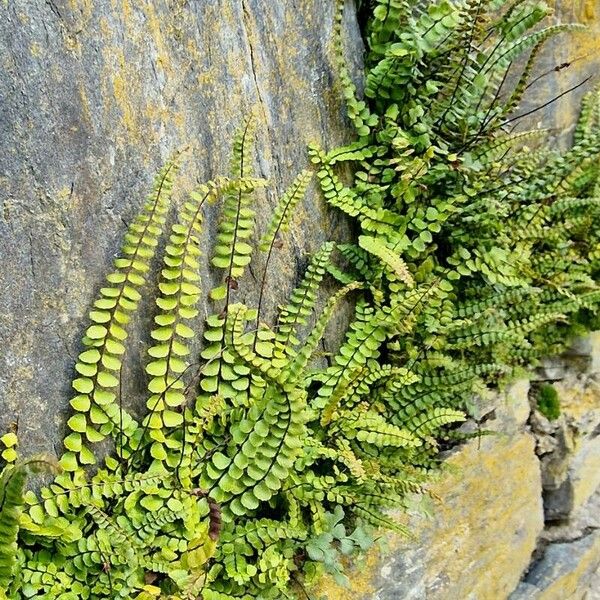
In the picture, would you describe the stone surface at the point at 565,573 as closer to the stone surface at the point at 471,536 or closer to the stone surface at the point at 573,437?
the stone surface at the point at 471,536

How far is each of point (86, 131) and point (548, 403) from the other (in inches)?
117

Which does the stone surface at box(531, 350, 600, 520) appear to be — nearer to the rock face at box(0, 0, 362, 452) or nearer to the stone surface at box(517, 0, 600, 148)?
the stone surface at box(517, 0, 600, 148)

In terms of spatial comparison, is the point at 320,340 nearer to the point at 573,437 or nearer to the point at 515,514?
the point at 515,514

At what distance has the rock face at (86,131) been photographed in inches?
83.3

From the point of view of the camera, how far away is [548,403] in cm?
389

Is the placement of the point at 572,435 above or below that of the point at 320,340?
below

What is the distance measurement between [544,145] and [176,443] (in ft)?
9.15

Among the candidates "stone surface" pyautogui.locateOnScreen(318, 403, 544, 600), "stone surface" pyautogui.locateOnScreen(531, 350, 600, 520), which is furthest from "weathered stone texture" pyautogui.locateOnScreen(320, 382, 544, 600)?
"stone surface" pyautogui.locateOnScreen(531, 350, 600, 520)

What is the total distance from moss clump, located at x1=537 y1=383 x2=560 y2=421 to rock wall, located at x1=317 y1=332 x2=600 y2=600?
0.12 ft

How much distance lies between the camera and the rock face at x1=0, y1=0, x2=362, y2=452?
212cm

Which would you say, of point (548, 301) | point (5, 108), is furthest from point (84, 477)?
point (548, 301)

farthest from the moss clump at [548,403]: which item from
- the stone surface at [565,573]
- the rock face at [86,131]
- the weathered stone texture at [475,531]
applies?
the rock face at [86,131]

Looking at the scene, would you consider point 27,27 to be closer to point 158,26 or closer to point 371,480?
point 158,26

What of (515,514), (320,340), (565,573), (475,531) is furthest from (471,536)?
(320,340)
